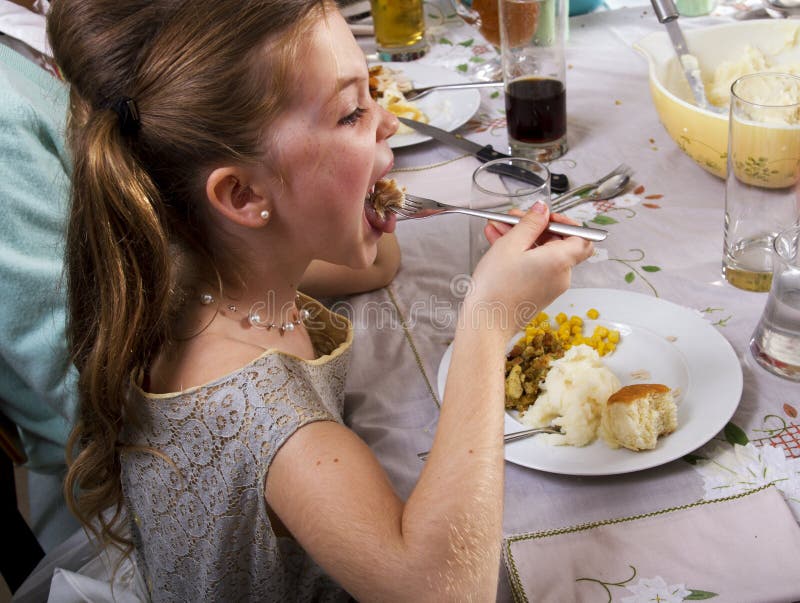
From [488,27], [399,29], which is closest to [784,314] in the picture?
[488,27]

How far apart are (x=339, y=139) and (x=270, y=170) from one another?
72mm

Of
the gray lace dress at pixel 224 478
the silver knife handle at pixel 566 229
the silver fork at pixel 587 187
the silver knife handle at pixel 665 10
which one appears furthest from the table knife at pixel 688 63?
the gray lace dress at pixel 224 478

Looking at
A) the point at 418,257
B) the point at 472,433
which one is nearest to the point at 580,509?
the point at 472,433

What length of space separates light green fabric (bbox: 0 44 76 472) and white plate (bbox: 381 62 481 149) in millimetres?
568

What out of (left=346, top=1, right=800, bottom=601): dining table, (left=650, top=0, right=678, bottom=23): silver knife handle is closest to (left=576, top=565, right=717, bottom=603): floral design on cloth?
(left=346, top=1, right=800, bottom=601): dining table

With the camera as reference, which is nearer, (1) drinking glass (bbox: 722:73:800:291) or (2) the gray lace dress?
(2) the gray lace dress

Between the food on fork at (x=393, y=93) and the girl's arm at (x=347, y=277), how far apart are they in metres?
0.39

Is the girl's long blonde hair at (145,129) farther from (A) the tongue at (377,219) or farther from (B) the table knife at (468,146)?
(B) the table knife at (468,146)

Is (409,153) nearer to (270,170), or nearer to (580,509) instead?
(270,170)

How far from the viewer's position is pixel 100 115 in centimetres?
72

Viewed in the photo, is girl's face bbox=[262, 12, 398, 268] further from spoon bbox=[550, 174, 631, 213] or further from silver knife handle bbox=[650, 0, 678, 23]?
silver knife handle bbox=[650, 0, 678, 23]

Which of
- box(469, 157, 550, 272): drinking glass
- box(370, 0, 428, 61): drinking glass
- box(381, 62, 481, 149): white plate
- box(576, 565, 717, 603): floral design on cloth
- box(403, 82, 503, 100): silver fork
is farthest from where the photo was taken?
box(370, 0, 428, 61): drinking glass

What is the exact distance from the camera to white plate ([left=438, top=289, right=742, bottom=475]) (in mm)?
741

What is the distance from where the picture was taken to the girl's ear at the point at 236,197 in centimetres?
75
